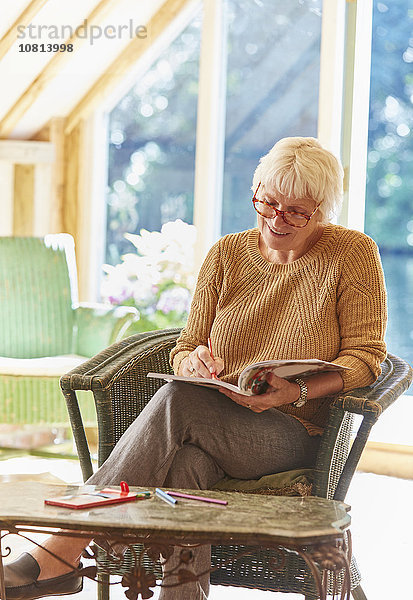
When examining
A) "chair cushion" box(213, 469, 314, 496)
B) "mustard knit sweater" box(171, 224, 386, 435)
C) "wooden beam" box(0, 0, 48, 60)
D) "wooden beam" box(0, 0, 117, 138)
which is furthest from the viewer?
"wooden beam" box(0, 0, 117, 138)

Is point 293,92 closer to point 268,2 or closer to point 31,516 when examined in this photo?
point 268,2

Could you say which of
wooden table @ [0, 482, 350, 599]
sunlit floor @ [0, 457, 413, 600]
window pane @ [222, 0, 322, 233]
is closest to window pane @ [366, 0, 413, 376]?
window pane @ [222, 0, 322, 233]

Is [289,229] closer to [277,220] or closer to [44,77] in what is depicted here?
[277,220]

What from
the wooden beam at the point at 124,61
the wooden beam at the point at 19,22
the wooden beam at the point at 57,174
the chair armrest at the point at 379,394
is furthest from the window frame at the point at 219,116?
the chair armrest at the point at 379,394

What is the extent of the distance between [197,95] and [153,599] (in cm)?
299

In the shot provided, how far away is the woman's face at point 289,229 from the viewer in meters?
2.06

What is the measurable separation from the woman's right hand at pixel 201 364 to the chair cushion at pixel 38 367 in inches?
64.1

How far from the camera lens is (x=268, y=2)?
4.13 m

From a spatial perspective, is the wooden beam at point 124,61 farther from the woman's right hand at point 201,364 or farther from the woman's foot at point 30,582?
the woman's foot at point 30,582

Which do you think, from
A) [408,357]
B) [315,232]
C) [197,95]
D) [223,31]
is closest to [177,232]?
[197,95]

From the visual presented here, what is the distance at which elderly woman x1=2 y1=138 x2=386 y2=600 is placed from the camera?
1.74m

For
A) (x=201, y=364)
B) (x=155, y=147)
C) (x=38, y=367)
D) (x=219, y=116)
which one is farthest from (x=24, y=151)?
(x=201, y=364)

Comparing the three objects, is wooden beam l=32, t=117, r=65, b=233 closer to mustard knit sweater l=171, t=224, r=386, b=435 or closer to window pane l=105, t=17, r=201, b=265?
window pane l=105, t=17, r=201, b=265

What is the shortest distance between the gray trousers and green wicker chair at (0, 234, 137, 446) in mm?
1984
